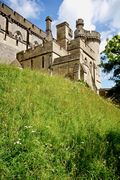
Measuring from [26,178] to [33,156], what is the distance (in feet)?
2.27

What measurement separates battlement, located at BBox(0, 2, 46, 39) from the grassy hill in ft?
104

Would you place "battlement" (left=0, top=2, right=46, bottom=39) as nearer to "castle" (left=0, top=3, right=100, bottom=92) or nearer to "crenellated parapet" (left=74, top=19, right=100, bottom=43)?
"castle" (left=0, top=3, right=100, bottom=92)

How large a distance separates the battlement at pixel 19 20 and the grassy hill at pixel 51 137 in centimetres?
3177

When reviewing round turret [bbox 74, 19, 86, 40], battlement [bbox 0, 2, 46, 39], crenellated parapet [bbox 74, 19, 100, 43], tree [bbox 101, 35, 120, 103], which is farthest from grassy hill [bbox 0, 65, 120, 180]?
crenellated parapet [bbox 74, 19, 100, 43]

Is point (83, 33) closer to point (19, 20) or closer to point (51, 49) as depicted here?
point (19, 20)

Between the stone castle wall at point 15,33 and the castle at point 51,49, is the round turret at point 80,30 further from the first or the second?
the stone castle wall at point 15,33

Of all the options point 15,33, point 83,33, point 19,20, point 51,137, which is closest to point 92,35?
point 83,33

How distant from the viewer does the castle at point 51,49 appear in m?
31.4

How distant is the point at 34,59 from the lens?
33.8m

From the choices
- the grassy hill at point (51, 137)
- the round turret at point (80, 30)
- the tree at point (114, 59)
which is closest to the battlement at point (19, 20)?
the round turret at point (80, 30)

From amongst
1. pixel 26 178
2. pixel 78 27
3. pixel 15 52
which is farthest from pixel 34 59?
pixel 26 178

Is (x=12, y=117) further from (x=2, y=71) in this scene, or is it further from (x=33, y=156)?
(x=2, y=71)

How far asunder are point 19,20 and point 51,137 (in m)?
38.2

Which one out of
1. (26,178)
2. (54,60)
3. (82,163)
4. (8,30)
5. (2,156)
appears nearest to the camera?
(26,178)
